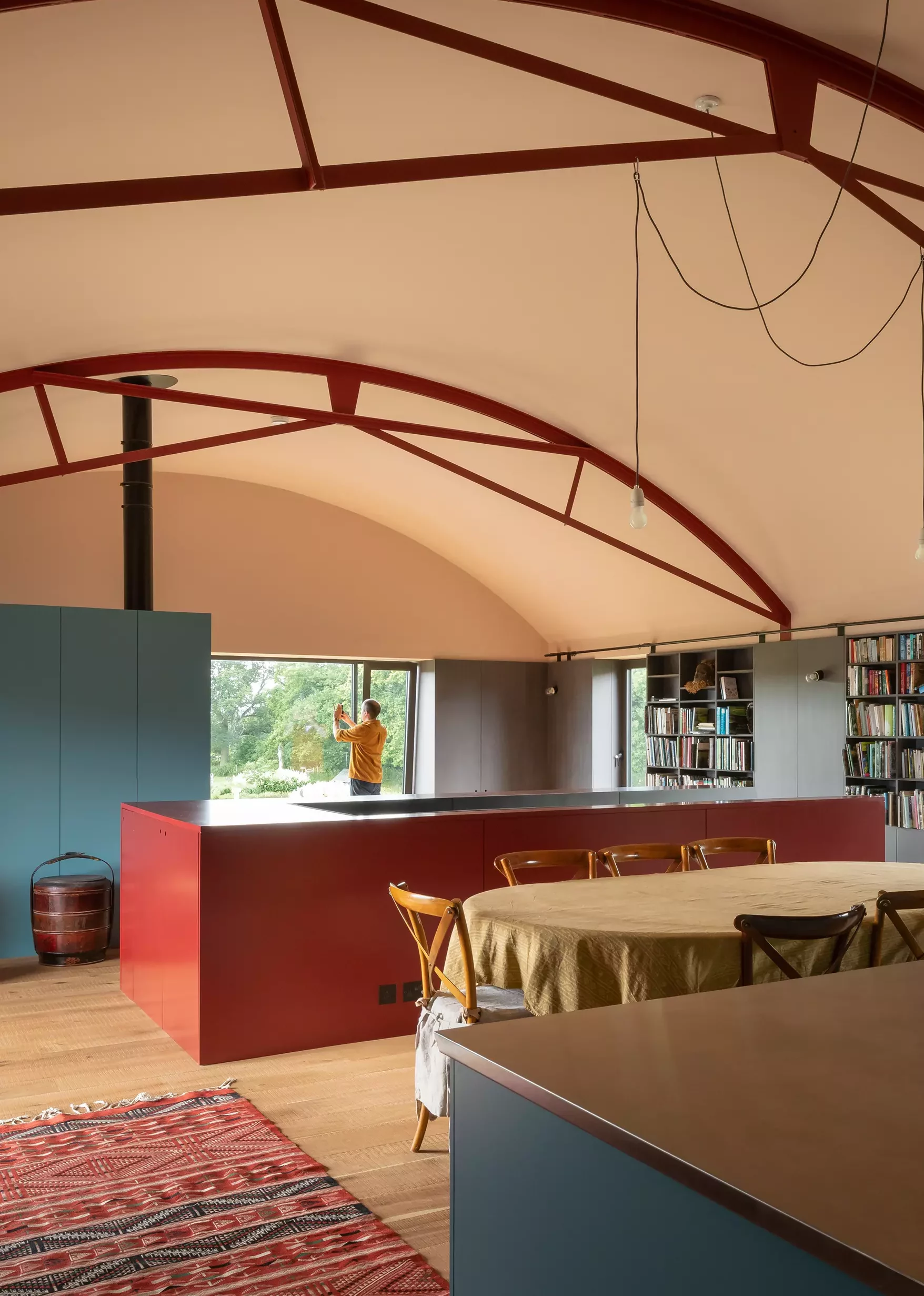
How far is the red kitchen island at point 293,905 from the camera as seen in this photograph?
5164mm

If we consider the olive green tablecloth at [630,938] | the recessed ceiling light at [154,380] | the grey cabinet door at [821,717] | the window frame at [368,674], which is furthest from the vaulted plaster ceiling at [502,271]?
the olive green tablecloth at [630,938]

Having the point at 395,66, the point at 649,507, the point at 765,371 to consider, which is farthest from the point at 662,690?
the point at 395,66

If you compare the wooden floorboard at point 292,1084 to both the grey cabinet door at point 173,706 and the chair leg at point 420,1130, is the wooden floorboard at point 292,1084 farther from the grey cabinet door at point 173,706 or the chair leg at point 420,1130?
the grey cabinet door at point 173,706

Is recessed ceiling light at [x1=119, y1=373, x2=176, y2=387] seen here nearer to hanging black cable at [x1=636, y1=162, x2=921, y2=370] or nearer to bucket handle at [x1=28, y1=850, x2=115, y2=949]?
bucket handle at [x1=28, y1=850, x2=115, y2=949]

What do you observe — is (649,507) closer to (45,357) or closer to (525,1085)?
(45,357)

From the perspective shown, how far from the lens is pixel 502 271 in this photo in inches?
283

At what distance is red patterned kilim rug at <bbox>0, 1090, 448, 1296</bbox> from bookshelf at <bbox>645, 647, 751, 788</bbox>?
788 cm

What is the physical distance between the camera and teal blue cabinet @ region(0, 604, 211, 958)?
7.71 meters

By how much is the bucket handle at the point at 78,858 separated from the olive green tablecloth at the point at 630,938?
4079mm

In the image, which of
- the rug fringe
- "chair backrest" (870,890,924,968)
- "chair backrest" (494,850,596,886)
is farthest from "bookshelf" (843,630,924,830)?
the rug fringe

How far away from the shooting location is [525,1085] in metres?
1.54

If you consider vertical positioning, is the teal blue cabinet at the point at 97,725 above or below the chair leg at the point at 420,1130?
above

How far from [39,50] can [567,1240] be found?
4713 millimetres

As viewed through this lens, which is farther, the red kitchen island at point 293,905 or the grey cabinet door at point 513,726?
the grey cabinet door at point 513,726
